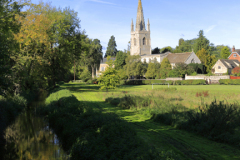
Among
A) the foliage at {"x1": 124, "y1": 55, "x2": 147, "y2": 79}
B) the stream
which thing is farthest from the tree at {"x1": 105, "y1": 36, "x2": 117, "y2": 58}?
the stream

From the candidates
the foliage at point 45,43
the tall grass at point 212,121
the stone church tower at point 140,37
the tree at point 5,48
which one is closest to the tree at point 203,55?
the stone church tower at point 140,37

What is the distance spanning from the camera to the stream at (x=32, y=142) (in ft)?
32.6

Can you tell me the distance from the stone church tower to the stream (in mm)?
101249

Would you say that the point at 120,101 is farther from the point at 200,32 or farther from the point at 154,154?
the point at 200,32

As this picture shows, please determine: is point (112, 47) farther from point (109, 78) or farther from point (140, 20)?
point (109, 78)

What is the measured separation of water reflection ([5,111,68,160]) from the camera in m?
9.96

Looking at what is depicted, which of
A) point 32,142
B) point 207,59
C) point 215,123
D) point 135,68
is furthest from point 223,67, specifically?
point 32,142

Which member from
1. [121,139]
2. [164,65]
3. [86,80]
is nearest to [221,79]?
[164,65]

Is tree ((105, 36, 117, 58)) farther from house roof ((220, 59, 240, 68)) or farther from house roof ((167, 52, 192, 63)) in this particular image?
house roof ((220, 59, 240, 68))

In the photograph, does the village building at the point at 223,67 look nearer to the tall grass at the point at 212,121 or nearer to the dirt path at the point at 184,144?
the tall grass at the point at 212,121

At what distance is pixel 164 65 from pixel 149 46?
132 ft

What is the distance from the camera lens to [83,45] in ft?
129

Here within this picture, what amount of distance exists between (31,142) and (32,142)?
61 millimetres

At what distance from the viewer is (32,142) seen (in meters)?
11.8
